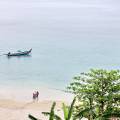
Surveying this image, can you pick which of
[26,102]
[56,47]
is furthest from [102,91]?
[56,47]

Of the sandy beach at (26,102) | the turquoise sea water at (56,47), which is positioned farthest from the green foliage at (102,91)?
the turquoise sea water at (56,47)

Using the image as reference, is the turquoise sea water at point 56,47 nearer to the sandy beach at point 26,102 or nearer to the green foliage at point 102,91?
the sandy beach at point 26,102

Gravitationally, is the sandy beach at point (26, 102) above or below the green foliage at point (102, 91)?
below

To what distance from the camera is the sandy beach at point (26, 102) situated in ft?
114

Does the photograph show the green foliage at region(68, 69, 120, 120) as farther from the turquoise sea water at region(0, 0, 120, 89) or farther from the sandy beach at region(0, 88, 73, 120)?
the turquoise sea water at region(0, 0, 120, 89)

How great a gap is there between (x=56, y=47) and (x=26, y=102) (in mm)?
39271

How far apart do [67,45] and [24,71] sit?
23.6m

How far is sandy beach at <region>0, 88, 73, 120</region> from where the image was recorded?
34.8m

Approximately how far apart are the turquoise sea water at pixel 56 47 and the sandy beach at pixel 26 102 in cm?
466

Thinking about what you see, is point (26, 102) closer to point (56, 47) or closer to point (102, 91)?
point (102, 91)

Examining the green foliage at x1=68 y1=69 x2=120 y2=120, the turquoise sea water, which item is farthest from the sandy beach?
→ the green foliage at x1=68 y1=69 x2=120 y2=120

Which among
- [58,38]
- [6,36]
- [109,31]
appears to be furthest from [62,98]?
[109,31]

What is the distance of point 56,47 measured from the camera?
8069 cm

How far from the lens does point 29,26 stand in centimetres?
11406
